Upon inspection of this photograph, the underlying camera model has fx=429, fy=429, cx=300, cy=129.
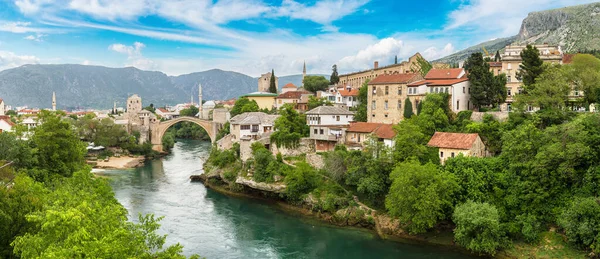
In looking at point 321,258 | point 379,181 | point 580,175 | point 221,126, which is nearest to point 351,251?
point 321,258

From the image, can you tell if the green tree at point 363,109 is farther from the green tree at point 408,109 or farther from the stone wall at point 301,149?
the stone wall at point 301,149

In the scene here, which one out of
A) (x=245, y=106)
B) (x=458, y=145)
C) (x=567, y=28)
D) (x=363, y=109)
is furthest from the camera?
(x=567, y=28)

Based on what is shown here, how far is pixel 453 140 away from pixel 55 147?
27.1m

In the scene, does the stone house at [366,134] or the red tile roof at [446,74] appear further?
the red tile roof at [446,74]

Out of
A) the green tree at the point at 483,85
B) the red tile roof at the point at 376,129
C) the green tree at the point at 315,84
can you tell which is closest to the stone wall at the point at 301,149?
the red tile roof at the point at 376,129

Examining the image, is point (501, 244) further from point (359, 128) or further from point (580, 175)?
point (359, 128)

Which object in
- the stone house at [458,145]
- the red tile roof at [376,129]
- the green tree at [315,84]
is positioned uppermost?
the green tree at [315,84]

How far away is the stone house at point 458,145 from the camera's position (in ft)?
93.8

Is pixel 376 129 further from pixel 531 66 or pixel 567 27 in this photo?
pixel 567 27

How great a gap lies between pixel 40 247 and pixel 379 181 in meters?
22.2

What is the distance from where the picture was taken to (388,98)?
129 ft

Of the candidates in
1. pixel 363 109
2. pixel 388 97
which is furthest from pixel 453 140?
pixel 363 109

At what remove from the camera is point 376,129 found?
116 ft

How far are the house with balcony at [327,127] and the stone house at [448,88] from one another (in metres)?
6.36
